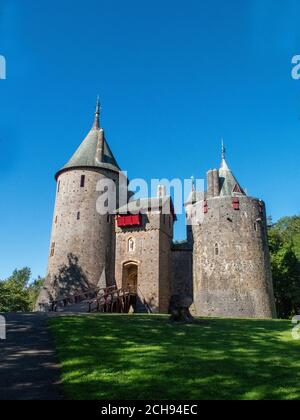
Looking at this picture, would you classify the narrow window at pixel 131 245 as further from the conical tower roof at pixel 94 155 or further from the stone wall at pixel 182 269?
the conical tower roof at pixel 94 155

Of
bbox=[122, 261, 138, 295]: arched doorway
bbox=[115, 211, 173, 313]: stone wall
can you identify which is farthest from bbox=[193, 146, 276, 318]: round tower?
bbox=[122, 261, 138, 295]: arched doorway

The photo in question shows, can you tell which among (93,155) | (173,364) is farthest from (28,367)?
(93,155)

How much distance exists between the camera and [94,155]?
111ft

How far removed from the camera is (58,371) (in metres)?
7.62

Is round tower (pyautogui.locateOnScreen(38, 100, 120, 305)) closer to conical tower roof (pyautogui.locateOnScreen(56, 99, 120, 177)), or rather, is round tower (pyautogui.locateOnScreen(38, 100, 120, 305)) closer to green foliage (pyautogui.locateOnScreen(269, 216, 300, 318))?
conical tower roof (pyautogui.locateOnScreen(56, 99, 120, 177))

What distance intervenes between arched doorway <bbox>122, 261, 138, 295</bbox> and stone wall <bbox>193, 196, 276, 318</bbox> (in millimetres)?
5084

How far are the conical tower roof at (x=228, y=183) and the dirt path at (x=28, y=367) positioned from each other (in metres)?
24.1

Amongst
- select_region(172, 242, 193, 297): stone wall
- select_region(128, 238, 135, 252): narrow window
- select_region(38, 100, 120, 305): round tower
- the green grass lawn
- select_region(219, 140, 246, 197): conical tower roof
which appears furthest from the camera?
select_region(219, 140, 246, 197): conical tower roof

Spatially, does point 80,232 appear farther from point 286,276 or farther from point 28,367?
point 28,367

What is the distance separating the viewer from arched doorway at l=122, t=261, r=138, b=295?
30438 millimetres

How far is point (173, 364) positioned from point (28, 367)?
308 cm

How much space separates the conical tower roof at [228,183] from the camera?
33.6m

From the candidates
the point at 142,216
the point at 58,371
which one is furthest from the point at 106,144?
the point at 58,371

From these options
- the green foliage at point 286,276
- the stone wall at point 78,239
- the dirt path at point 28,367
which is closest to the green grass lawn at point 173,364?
the dirt path at point 28,367
